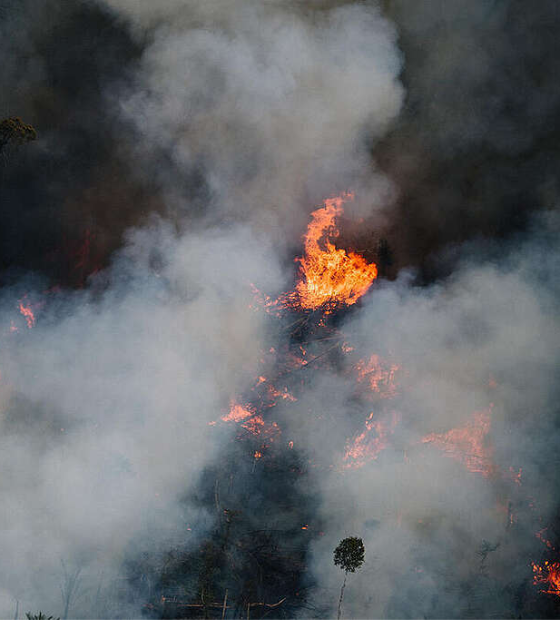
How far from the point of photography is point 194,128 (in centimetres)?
1638

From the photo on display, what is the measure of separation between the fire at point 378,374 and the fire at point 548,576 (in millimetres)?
5969

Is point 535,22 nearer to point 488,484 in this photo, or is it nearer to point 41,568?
point 488,484

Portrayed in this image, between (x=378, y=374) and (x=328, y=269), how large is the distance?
11.1ft

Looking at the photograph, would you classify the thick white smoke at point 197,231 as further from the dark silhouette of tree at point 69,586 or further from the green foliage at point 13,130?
the green foliage at point 13,130

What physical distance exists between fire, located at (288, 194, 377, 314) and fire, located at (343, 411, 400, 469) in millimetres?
3520

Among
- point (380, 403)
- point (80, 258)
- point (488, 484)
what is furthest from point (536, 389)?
point (80, 258)

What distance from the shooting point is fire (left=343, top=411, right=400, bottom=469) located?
54.2 ft

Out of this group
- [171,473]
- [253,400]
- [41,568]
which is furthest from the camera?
[253,400]

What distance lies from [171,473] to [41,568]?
12.2 feet

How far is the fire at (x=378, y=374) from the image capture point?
55.7 feet

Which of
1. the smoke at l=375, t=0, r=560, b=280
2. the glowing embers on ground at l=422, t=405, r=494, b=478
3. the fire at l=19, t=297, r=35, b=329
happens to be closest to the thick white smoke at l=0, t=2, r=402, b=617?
the fire at l=19, t=297, r=35, b=329

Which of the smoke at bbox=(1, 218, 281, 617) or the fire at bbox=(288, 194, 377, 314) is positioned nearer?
the smoke at bbox=(1, 218, 281, 617)

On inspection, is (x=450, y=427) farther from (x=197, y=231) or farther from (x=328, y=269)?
(x=197, y=231)

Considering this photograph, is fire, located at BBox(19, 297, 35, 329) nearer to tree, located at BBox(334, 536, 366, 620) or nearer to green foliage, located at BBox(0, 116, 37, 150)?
green foliage, located at BBox(0, 116, 37, 150)
